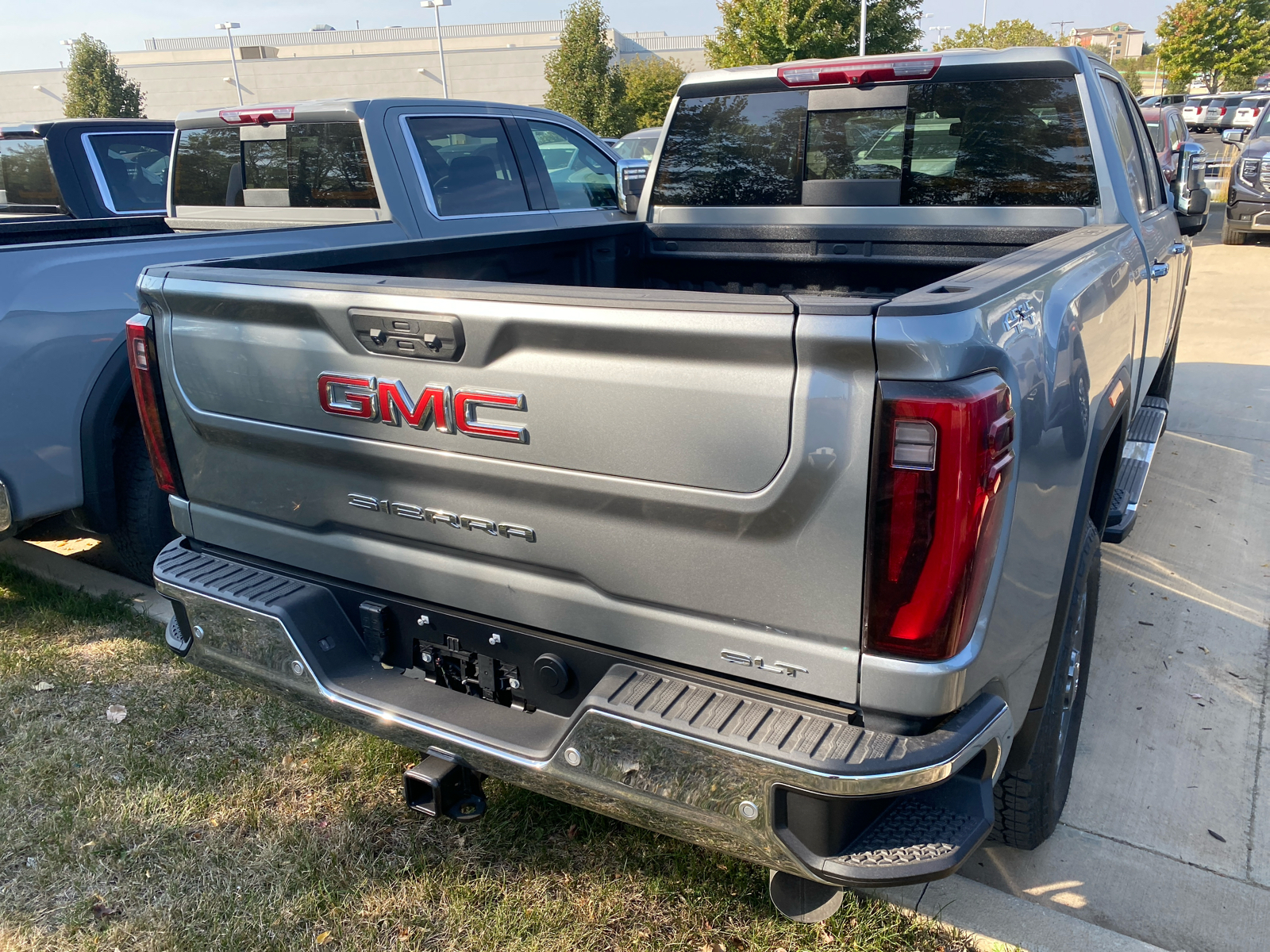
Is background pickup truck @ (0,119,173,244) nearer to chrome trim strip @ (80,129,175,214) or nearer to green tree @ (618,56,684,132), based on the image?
chrome trim strip @ (80,129,175,214)

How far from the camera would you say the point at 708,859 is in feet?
8.51

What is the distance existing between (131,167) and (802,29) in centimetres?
2308

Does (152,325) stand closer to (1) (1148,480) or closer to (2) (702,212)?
(2) (702,212)

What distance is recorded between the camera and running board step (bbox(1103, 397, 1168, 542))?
126 inches

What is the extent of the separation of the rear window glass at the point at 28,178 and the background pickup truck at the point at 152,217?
0.05ft

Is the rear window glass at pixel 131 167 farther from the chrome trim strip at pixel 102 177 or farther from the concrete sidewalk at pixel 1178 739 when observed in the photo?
the concrete sidewalk at pixel 1178 739

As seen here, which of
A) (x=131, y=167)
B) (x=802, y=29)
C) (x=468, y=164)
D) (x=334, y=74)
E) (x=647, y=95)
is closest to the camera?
(x=468, y=164)

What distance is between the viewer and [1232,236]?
13.8 m

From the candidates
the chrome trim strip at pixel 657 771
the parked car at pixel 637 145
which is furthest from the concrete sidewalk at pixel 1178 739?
the parked car at pixel 637 145

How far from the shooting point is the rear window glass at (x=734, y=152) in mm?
4164

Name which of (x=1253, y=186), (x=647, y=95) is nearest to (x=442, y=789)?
(x=1253, y=186)

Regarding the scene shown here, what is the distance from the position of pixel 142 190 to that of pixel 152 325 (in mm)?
5525

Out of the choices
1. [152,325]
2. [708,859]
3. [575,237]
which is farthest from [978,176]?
[152,325]

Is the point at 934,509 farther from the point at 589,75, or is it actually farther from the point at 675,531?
the point at 589,75
